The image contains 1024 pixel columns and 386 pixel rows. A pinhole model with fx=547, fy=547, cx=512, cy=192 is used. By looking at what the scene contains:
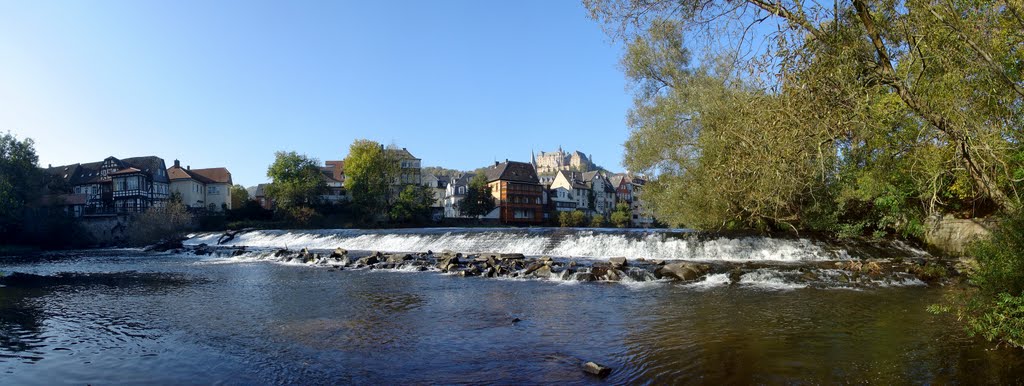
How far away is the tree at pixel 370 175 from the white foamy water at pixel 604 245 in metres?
27.7

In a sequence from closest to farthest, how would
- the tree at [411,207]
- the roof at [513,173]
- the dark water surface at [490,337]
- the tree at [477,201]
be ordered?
the dark water surface at [490,337]
the tree at [411,207]
the tree at [477,201]
the roof at [513,173]

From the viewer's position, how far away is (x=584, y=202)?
98.3 meters

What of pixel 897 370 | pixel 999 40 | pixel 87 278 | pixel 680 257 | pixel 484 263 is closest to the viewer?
pixel 999 40

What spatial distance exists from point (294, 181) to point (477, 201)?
24.1 metres

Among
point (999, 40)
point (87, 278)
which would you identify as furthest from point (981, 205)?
point (87, 278)

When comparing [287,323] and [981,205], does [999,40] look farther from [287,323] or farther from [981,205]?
[981,205]

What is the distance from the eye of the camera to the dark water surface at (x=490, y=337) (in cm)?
773

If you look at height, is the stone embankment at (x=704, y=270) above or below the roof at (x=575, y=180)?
below

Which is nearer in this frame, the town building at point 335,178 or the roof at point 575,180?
the town building at point 335,178

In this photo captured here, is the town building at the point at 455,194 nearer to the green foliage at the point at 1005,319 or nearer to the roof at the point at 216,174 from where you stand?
the roof at the point at 216,174

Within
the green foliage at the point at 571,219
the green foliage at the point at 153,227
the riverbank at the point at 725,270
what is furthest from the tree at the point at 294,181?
the riverbank at the point at 725,270

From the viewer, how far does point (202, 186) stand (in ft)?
257

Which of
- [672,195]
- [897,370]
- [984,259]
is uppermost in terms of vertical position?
[672,195]

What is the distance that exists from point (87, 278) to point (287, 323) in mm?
15420
